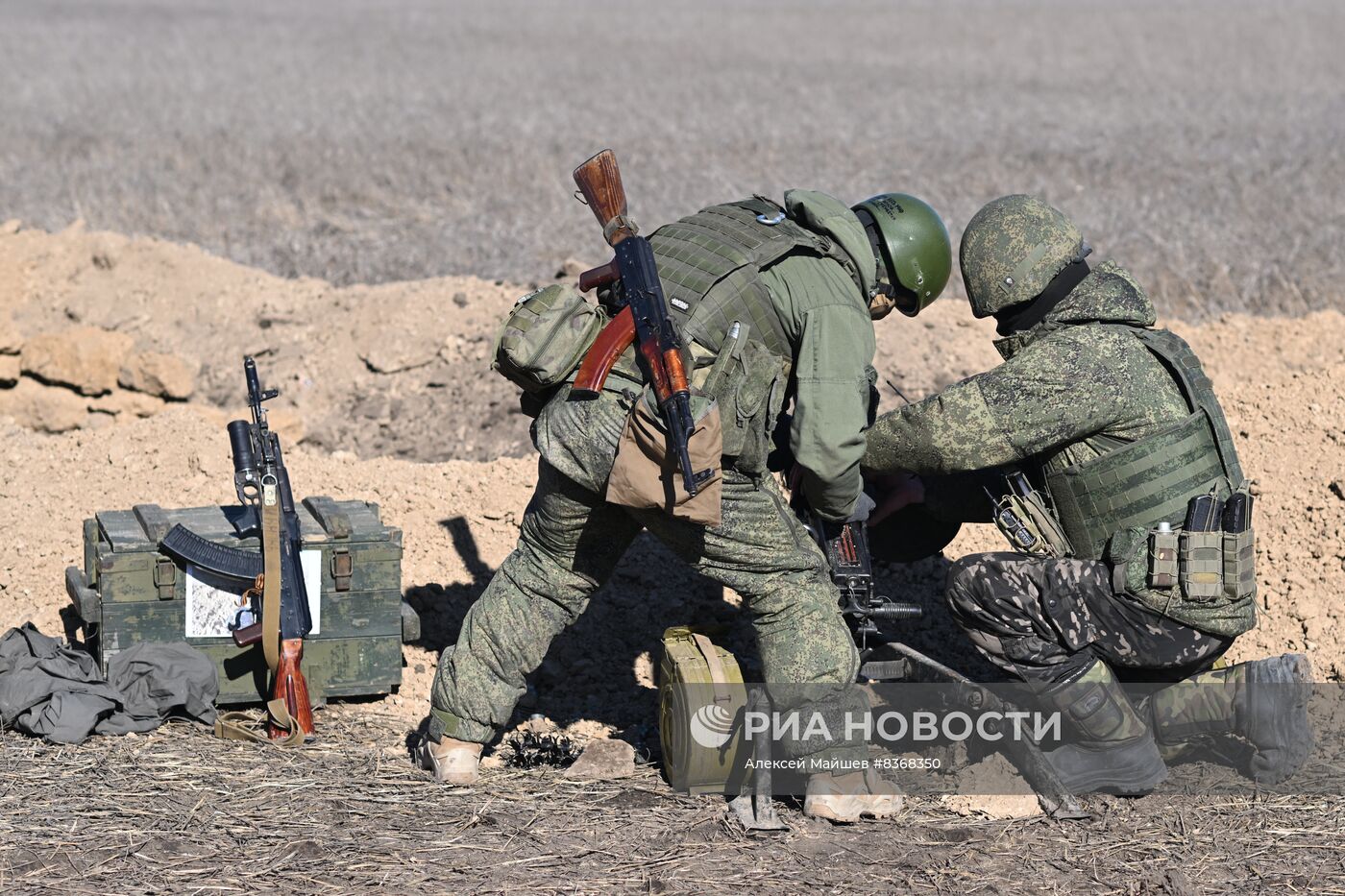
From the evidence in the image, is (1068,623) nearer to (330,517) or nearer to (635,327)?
(635,327)

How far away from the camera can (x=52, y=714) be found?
5.76 m

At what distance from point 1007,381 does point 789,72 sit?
23.1 meters

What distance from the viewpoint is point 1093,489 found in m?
5.56

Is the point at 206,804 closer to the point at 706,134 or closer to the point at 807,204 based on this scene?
the point at 807,204

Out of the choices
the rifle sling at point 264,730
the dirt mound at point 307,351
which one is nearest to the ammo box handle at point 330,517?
the rifle sling at point 264,730

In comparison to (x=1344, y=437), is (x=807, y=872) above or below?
below

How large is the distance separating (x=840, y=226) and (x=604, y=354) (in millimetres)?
944

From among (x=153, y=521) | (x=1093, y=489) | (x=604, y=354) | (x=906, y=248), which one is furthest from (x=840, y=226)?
(x=153, y=521)

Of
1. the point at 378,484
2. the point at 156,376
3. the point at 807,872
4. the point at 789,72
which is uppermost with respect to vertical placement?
the point at 789,72

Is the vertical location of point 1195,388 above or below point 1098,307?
below

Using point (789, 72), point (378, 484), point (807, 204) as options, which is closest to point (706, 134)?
point (789, 72)

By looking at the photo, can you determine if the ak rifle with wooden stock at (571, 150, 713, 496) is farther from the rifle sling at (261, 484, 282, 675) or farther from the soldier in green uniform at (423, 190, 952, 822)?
the rifle sling at (261, 484, 282, 675)

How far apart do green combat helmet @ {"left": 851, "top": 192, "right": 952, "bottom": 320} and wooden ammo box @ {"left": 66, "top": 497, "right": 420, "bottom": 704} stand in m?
2.25

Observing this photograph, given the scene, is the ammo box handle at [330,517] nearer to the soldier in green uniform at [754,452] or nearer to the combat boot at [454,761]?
the soldier in green uniform at [754,452]
